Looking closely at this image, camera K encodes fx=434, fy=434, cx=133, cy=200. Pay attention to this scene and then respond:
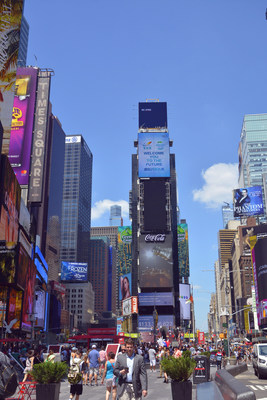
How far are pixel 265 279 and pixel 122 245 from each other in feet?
284

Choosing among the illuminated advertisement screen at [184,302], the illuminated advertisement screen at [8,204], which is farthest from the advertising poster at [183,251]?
the illuminated advertisement screen at [8,204]

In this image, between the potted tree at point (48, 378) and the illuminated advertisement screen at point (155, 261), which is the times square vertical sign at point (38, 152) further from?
the potted tree at point (48, 378)

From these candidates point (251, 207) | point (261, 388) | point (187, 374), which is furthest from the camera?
point (251, 207)

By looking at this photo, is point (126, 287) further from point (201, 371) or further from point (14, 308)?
point (201, 371)

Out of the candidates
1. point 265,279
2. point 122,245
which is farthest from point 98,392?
point 122,245

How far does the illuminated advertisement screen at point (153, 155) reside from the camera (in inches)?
4936

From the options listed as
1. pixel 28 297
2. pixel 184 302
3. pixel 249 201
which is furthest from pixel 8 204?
pixel 184 302

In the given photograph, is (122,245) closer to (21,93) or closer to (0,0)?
(21,93)

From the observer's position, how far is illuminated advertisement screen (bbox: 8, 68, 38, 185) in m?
85.6

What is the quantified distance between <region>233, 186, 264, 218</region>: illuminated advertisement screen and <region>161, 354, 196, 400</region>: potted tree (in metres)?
130

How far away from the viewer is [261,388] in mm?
18516

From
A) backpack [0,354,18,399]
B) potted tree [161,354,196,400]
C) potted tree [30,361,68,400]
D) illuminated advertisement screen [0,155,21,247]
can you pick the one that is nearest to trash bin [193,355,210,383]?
potted tree [161,354,196,400]

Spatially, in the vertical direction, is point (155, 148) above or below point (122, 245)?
above

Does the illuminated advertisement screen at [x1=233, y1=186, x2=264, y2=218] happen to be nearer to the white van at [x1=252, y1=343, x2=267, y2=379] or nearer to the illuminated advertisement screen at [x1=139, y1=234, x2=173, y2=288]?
the illuminated advertisement screen at [x1=139, y1=234, x2=173, y2=288]
